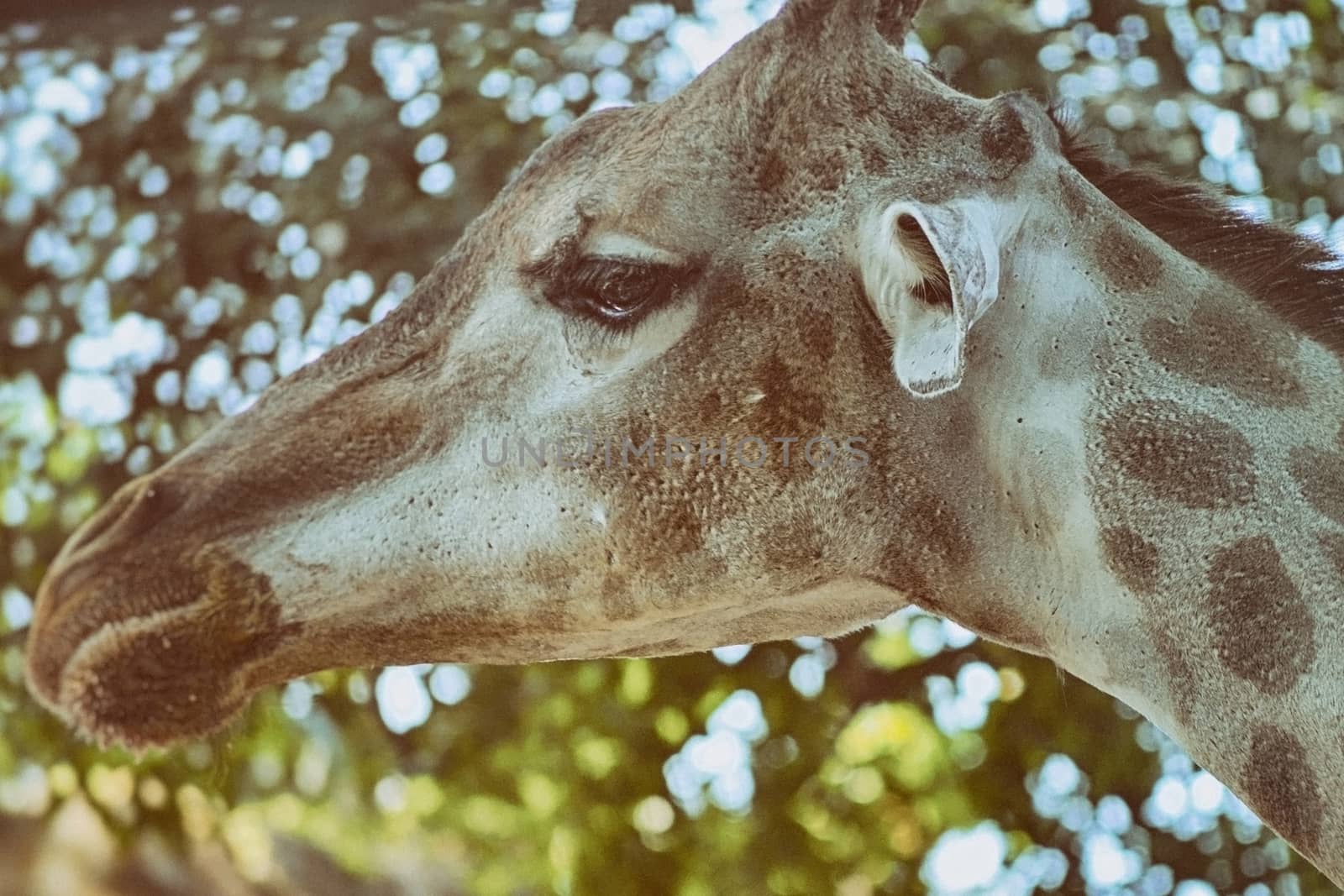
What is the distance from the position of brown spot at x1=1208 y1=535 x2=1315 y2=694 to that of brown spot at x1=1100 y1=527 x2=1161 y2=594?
0.13 ft

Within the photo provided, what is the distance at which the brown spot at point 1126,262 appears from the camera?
94 cm

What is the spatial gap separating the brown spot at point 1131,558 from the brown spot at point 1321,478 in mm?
116

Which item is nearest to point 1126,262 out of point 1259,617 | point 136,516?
point 1259,617

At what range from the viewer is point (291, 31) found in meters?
2.23

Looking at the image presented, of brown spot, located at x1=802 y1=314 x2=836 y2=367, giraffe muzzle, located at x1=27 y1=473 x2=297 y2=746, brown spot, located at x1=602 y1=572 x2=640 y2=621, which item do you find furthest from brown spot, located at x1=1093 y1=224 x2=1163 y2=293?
giraffe muzzle, located at x1=27 y1=473 x2=297 y2=746

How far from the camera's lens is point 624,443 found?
958 mm

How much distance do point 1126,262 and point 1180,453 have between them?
0.17 m

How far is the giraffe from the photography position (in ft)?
2.86

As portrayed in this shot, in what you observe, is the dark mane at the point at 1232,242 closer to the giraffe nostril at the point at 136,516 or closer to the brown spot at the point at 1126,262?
the brown spot at the point at 1126,262

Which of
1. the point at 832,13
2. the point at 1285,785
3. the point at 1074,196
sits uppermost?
the point at 832,13

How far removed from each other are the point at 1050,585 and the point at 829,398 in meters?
0.22

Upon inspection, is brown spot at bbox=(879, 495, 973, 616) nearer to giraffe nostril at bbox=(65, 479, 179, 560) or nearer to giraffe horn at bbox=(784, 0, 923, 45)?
giraffe horn at bbox=(784, 0, 923, 45)

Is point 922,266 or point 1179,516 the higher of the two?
point 922,266

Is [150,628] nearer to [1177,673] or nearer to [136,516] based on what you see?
[136,516]
